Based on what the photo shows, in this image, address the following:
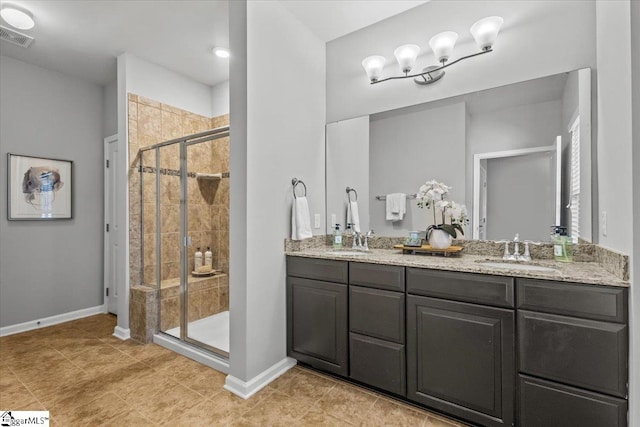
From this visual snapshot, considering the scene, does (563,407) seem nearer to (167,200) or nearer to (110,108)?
(167,200)

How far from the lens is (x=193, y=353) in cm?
254

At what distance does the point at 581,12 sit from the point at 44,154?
15.6ft

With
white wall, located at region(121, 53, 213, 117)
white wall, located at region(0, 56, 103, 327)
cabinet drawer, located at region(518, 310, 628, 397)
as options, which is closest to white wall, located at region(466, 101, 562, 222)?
cabinet drawer, located at region(518, 310, 628, 397)

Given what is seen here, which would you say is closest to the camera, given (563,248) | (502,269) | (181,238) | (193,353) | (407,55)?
(502,269)

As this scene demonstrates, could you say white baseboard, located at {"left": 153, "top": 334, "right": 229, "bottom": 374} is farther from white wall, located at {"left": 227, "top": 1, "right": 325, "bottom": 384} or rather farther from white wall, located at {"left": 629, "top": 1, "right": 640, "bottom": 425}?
white wall, located at {"left": 629, "top": 1, "right": 640, "bottom": 425}

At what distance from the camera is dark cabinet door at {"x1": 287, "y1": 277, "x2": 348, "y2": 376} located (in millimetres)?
2105

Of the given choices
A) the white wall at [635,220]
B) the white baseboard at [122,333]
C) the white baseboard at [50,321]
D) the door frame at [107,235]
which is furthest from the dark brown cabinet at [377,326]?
the white baseboard at [50,321]

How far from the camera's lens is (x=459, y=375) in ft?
5.47

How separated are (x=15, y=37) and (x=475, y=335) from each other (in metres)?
4.23

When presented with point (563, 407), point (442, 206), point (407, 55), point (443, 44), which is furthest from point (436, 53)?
point (563, 407)

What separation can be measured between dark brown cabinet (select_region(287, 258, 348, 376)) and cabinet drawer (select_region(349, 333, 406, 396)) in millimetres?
75

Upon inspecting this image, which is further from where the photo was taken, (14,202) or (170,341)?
(14,202)

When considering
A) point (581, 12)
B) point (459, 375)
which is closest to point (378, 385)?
point (459, 375)

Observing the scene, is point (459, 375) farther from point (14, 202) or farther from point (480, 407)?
point (14, 202)
